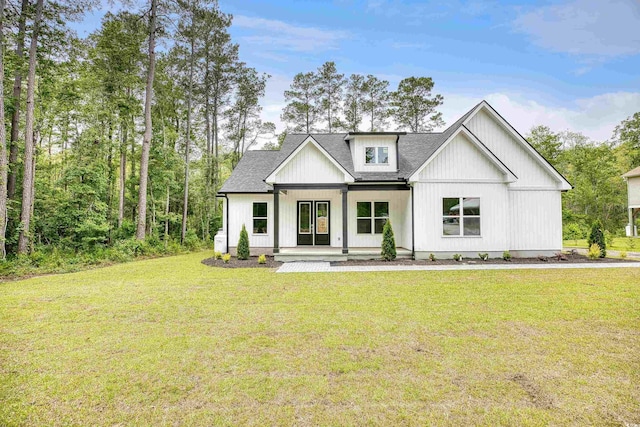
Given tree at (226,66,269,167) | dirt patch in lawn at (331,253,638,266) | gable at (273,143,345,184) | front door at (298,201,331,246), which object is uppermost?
tree at (226,66,269,167)

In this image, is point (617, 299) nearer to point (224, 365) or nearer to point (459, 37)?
point (224, 365)

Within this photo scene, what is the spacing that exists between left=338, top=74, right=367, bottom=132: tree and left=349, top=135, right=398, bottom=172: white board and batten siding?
14211mm

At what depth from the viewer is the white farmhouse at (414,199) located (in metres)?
13.1

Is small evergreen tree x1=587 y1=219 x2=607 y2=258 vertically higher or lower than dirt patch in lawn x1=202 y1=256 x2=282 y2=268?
higher

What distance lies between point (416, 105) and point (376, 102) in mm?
3701

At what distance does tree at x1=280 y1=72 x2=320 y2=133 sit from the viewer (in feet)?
93.0

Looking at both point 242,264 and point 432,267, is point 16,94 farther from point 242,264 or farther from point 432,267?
point 432,267

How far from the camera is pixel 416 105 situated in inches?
1119

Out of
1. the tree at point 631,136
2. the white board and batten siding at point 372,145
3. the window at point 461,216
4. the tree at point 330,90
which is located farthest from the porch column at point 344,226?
the tree at point 631,136

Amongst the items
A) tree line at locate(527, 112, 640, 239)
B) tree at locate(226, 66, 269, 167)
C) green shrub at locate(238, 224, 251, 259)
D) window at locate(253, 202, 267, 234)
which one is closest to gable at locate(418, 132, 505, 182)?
window at locate(253, 202, 267, 234)

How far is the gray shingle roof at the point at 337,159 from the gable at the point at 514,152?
788 millimetres

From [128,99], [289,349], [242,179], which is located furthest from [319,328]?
[128,99]

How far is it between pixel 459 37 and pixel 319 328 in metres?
19.4

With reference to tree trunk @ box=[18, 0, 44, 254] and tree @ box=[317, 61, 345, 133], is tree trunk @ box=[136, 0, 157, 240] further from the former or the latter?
tree @ box=[317, 61, 345, 133]
